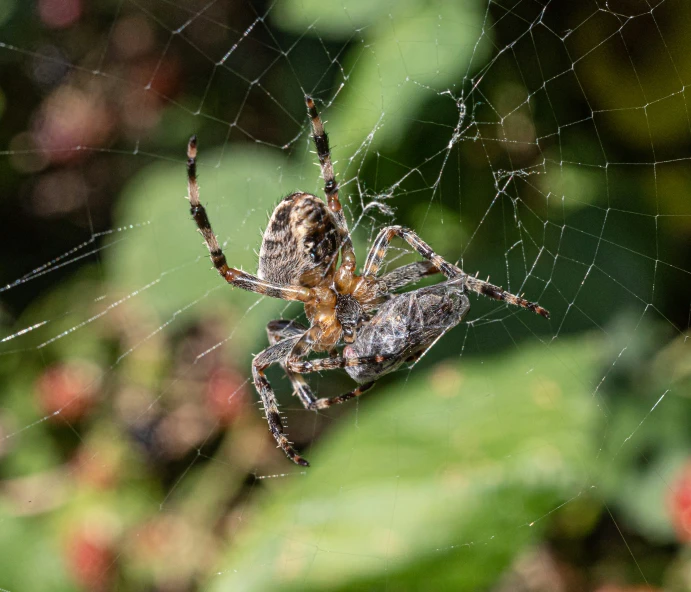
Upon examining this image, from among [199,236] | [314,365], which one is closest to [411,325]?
[314,365]

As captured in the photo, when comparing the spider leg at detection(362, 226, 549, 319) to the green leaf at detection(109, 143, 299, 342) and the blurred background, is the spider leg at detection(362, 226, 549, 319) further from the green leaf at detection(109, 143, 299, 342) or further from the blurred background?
the green leaf at detection(109, 143, 299, 342)

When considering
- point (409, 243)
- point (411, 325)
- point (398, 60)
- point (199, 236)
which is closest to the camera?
point (411, 325)

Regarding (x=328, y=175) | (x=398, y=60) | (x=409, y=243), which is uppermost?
(x=398, y=60)

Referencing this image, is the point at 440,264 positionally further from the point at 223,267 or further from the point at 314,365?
the point at 223,267

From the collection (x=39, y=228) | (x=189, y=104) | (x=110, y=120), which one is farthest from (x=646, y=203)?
(x=39, y=228)

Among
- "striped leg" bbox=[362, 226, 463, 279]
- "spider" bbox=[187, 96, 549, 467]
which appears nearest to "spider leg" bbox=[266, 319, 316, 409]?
"spider" bbox=[187, 96, 549, 467]

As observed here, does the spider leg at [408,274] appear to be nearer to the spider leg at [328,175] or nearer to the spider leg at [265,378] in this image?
the spider leg at [328,175]

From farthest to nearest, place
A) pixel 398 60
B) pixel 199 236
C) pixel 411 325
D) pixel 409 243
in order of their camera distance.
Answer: pixel 199 236 < pixel 398 60 < pixel 409 243 < pixel 411 325

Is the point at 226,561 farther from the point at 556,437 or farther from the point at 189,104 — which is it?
the point at 189,104
